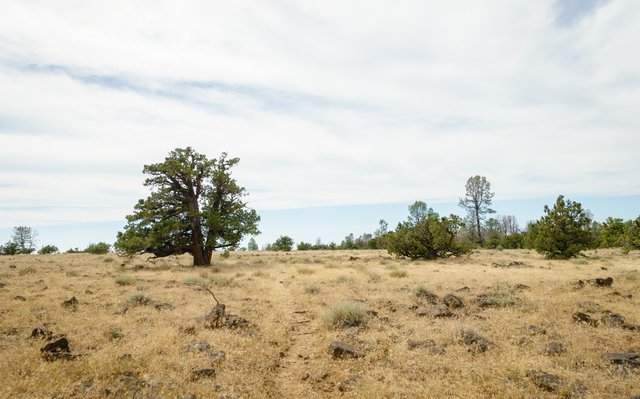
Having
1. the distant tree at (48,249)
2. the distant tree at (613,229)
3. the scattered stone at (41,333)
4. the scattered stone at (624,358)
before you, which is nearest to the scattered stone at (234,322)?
the scattered stone at (41,333)

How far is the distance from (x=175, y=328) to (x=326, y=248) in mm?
58686

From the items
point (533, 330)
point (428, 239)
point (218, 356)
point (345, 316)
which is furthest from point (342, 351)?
point (428, 239)

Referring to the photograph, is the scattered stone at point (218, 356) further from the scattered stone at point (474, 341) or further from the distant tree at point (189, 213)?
the distant tree at point (189, 213)

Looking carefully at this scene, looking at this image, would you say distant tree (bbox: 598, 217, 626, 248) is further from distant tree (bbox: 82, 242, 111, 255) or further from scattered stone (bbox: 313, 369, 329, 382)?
distant tree (bbox: 82, 242, 111, 255)

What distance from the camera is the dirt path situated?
7406mm

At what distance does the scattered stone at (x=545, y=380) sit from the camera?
21.7ft

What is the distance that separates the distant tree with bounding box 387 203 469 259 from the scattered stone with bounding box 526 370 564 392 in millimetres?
26734

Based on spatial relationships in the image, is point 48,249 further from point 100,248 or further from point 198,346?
point 198,346

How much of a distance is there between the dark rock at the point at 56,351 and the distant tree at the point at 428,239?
2957 centimetres

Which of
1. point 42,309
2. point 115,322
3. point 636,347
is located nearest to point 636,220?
point 636,347

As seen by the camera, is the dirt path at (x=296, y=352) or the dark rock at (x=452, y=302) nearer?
the dirt path at (x=296, y=352)

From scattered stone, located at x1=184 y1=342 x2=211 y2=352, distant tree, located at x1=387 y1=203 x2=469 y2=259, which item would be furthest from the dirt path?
distant tree, located at x1=387 y1=203 x2=469 y2=259

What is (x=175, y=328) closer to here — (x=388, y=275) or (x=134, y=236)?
(x=388, y=275)

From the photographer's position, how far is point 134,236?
27.7 meters
